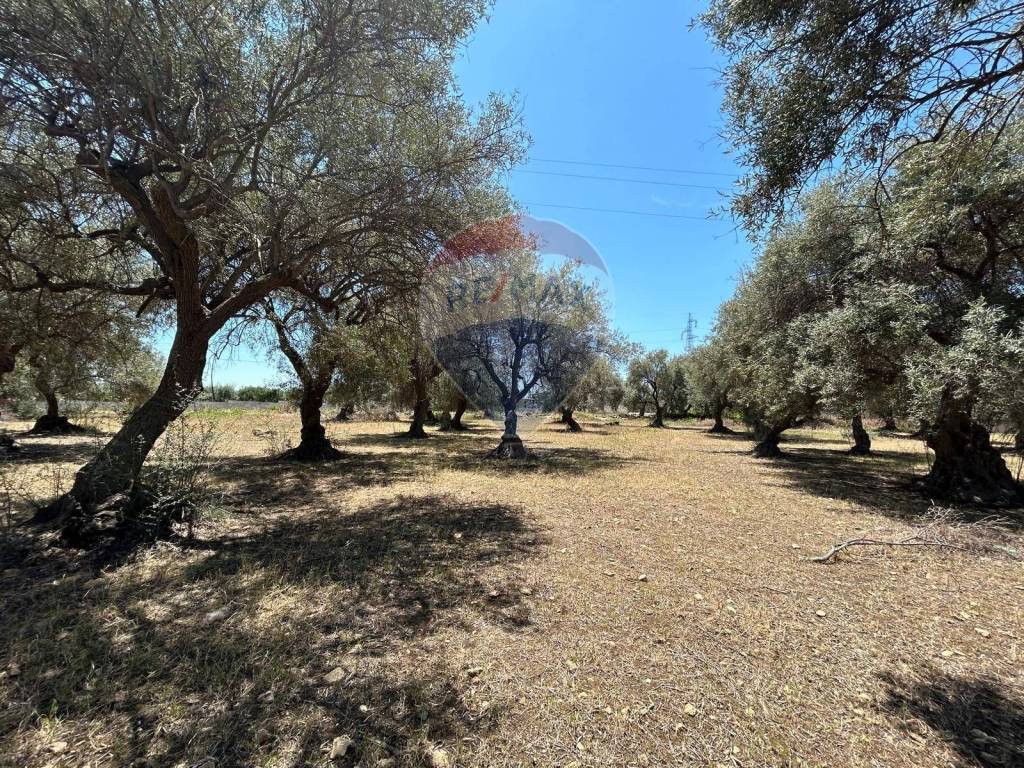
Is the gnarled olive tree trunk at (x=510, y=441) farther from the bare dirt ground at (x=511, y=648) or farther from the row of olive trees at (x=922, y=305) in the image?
the bare dirt ground at (x=511, y=648)

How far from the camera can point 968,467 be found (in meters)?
7.54

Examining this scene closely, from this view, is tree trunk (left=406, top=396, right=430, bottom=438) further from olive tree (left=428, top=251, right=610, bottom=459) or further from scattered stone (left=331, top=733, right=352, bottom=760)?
scattered stone (left=331, top=733, right=352, bottom=760)

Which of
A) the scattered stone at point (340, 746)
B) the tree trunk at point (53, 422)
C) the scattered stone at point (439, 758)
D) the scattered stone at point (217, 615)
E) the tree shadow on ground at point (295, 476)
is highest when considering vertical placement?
the tree trunk at point (53, 422)

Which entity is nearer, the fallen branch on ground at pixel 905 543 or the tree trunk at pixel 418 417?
the fallen branch on ground at pixel 905 543

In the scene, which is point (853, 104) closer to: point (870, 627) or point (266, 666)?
point (870, 627)

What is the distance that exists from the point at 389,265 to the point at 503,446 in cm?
809

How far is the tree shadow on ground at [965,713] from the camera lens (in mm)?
2010

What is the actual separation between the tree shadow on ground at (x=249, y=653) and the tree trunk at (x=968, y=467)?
871cm

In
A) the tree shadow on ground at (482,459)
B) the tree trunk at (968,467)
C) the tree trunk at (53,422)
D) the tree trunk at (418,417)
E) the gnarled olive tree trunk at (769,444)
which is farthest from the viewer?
the tree trunk at (418,417)

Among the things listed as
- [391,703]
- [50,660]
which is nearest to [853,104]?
[391,703]

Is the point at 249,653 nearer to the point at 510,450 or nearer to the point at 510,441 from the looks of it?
the point at 510,450

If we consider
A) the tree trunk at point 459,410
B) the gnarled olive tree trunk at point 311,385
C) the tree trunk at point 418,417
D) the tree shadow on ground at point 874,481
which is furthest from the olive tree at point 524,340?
the tree trunk at point 459,410

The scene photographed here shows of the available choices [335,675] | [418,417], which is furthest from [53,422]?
[335,675]

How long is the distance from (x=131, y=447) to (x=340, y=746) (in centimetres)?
457
